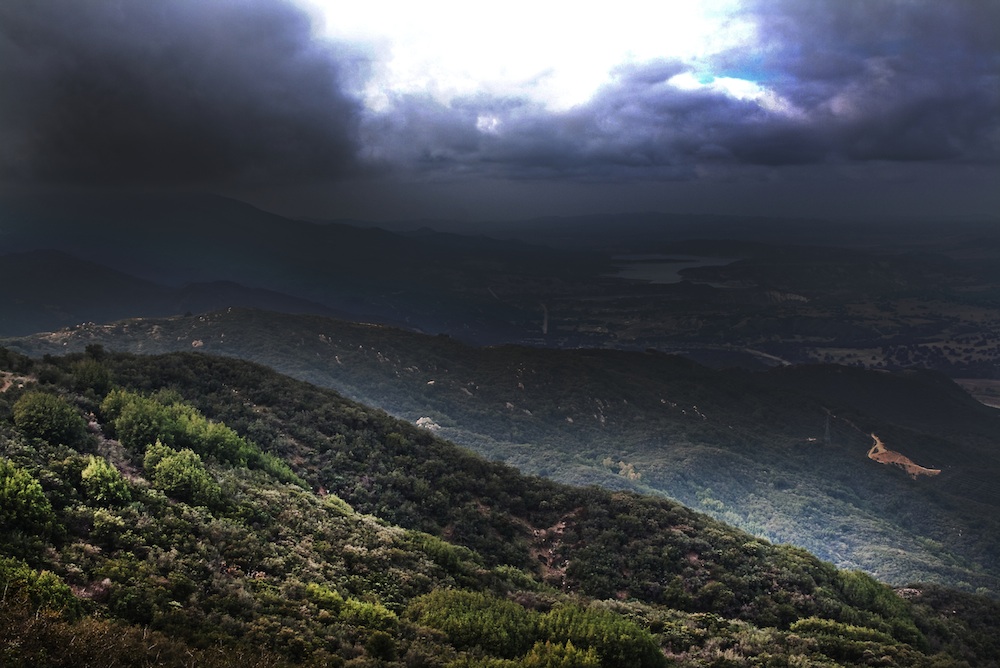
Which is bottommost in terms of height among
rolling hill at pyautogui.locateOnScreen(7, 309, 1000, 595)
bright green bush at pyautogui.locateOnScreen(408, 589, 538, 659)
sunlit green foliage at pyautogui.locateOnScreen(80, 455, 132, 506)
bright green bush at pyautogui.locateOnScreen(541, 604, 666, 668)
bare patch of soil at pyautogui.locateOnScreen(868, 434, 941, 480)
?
bare patch of soil at pyautogui.locateOnScreen(868, 434, 941, 480)

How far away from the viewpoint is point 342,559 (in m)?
22.0

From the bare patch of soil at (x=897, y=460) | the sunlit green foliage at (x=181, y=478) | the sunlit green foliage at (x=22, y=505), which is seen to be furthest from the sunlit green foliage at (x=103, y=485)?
the bare patch of soil at (x=897, y=460)

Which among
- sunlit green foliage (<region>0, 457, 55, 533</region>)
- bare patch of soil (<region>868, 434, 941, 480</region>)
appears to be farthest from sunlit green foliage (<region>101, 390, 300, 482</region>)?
bare patch of soil (<region>868, 434, 941, 480</region>)

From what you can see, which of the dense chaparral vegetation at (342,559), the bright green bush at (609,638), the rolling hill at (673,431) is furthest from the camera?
the rolling hill at (673,431)

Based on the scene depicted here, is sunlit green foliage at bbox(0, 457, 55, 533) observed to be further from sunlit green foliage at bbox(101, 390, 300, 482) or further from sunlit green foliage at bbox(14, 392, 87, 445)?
sunlit green foliage at bbox(101, 390, 300, 482)

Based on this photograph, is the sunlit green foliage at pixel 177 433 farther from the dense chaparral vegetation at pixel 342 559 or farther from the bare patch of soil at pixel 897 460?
the bare patch of soil at pixel 897 460

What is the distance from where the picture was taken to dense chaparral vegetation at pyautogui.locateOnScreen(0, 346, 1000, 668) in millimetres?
14602

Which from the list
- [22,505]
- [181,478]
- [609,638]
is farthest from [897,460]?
[22,505]

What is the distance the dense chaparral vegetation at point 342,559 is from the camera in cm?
1460

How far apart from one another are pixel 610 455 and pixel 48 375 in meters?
89.9

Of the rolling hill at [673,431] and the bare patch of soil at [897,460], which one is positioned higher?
the rolling hill at [673,431]

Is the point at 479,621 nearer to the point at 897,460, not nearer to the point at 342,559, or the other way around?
the point at 342,559

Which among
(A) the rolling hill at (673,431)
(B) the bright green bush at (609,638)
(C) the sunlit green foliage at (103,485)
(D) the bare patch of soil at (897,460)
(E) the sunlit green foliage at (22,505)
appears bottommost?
(D) the bare patch of soil at (897,460)

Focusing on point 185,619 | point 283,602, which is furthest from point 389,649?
point 185,619
